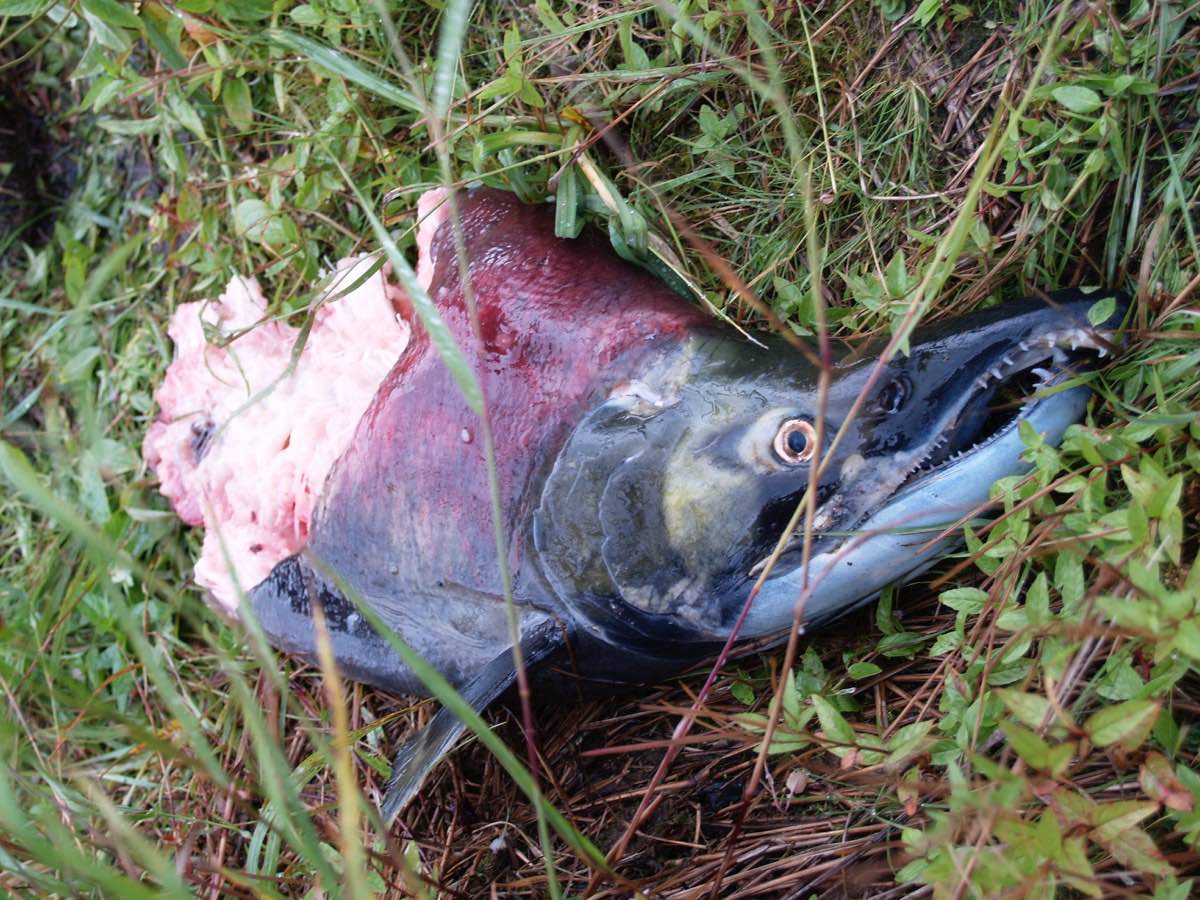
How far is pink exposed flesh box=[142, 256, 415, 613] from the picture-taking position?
280 cm

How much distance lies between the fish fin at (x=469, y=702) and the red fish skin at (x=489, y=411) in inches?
3.2

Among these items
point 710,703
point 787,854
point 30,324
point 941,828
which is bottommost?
point 787,854

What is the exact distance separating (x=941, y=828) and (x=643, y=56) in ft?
6.67

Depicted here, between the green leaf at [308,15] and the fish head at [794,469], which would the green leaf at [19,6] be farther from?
the fish head at [794,469]

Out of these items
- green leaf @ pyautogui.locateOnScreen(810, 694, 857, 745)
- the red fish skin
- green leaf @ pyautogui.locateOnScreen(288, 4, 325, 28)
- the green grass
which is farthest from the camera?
green leaf @ pyautogui.locateOnScreen(288, 4, 325, 28)

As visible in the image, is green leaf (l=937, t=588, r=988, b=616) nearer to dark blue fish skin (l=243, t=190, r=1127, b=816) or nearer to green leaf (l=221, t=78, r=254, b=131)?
dark blue fish skin (l=243, t=190, r=1127, b=816)

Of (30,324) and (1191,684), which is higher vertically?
(30,324)

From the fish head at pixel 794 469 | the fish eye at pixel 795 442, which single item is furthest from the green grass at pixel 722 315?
the fish eye at pixel 795 442

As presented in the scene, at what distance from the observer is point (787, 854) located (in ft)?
7.30

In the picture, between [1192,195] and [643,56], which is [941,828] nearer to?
[1192,195]

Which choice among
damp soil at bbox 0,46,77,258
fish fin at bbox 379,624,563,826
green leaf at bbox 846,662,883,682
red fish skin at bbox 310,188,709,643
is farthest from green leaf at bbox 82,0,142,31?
green leaf at bbox 846,662,883,682

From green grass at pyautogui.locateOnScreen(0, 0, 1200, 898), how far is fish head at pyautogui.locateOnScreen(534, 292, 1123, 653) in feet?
0.40

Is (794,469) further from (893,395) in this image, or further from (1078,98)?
(1078,98)

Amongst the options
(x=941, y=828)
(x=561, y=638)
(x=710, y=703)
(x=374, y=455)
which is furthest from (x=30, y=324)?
(x=941, y=828)
